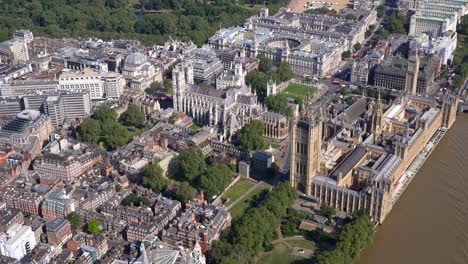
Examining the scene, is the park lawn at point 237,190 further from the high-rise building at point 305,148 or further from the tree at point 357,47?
the tree at point 357,47

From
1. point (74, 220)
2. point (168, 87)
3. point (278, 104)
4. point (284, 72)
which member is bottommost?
point (74, 220)

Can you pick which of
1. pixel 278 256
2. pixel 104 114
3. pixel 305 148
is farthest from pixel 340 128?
pixel 104 114

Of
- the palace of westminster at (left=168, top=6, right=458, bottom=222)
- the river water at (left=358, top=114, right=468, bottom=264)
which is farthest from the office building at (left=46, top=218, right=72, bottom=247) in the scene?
Result: the river water at (left=358, top=114, right=468, bottom=264)

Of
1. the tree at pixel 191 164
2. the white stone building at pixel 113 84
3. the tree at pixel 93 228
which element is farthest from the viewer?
the white stone building at pixel 113 84

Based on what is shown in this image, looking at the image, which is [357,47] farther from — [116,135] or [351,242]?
[351,242]

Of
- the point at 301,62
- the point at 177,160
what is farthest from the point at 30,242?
the point at 301,62

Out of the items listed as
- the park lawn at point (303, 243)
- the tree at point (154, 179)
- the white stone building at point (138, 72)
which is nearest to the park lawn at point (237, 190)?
the tree at point (154, 179)
